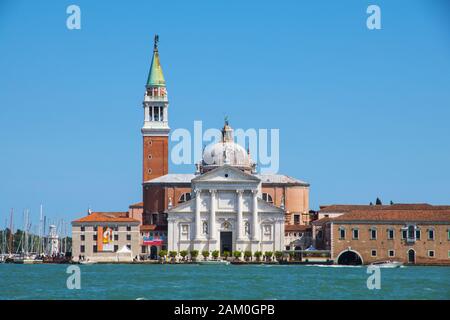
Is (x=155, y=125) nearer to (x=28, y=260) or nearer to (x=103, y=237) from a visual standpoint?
(x=103, y=237)

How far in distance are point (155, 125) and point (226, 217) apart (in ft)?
49.7

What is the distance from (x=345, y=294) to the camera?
4978 centimetres

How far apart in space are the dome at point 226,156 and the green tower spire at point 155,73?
9369 mm

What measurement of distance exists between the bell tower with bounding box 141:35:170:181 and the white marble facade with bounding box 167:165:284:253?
34.3 ft

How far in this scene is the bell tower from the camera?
110 m

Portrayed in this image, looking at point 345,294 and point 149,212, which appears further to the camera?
point 149,212

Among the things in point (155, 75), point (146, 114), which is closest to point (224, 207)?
point (146, 114)

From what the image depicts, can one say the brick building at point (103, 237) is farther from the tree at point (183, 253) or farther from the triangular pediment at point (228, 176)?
the triangular pediment at point (228, 176)

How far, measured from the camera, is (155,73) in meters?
113
